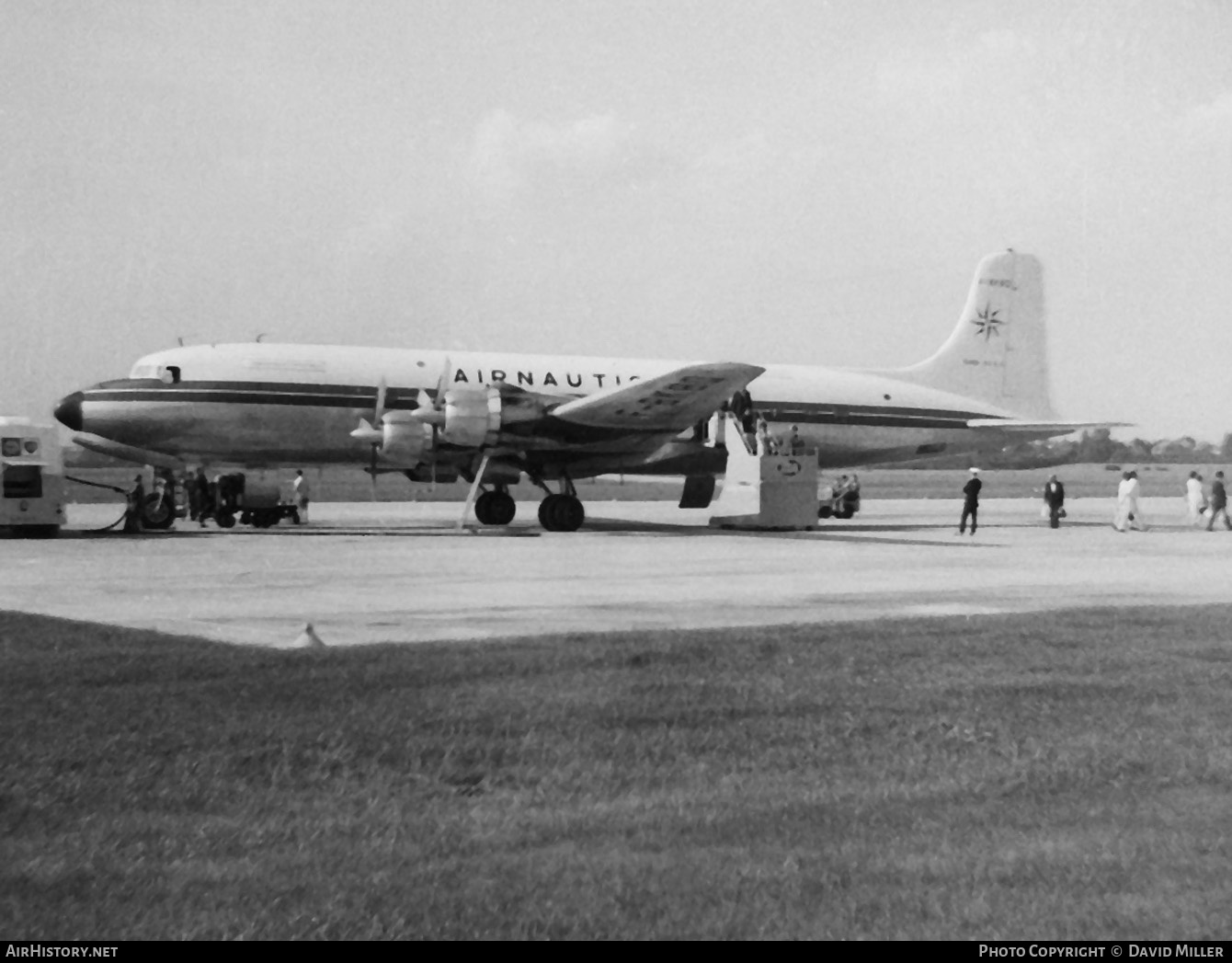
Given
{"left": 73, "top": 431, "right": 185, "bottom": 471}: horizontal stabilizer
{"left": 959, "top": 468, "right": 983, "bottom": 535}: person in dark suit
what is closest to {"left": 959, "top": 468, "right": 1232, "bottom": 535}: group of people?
{"left": 959, "top": 468, "right": 983, "bottom": 535}: person in dark suit

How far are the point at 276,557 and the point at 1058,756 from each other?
52.7ft

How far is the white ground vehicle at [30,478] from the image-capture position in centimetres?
2614

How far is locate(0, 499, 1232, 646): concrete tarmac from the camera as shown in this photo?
501 inches

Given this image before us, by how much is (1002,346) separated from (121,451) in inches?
1013

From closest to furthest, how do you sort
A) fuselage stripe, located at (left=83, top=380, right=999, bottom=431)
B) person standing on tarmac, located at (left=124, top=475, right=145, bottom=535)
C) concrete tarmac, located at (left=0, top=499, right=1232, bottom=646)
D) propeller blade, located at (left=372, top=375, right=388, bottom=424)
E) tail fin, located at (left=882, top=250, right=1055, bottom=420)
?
concrete tarmac, located at (left=0, top=499, right=1232, bottom=646) → fuselage stripe, located at (left=83, top=380, right=999, bottom=431) → propeller blade, located at (left=372, top=375, right=388, bottom=424) → person standing on tarmac, located at (left=124, top=475, right=145, bottom=535) → tail fin, located at (left=882, top=250, right=1055, bottom=420)

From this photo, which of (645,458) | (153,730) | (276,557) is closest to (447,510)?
(645,458)

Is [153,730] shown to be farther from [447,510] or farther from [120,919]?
[447,510]

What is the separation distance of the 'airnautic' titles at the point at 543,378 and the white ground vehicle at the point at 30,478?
358 inches

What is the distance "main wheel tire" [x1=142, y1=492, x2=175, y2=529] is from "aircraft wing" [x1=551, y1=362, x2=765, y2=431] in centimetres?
998

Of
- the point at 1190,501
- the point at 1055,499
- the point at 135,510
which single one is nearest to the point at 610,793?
the point at 135,510

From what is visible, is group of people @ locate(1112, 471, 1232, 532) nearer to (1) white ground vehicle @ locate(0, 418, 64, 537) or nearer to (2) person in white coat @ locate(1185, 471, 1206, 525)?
(2) person in white coat @ locate(1185, 471, 1206, 525)

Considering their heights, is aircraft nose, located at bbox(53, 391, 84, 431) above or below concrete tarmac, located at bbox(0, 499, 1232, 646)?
above

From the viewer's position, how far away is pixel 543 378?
30.9 m

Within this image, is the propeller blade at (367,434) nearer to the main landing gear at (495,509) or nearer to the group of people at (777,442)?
the main landing gear at (495,509)
